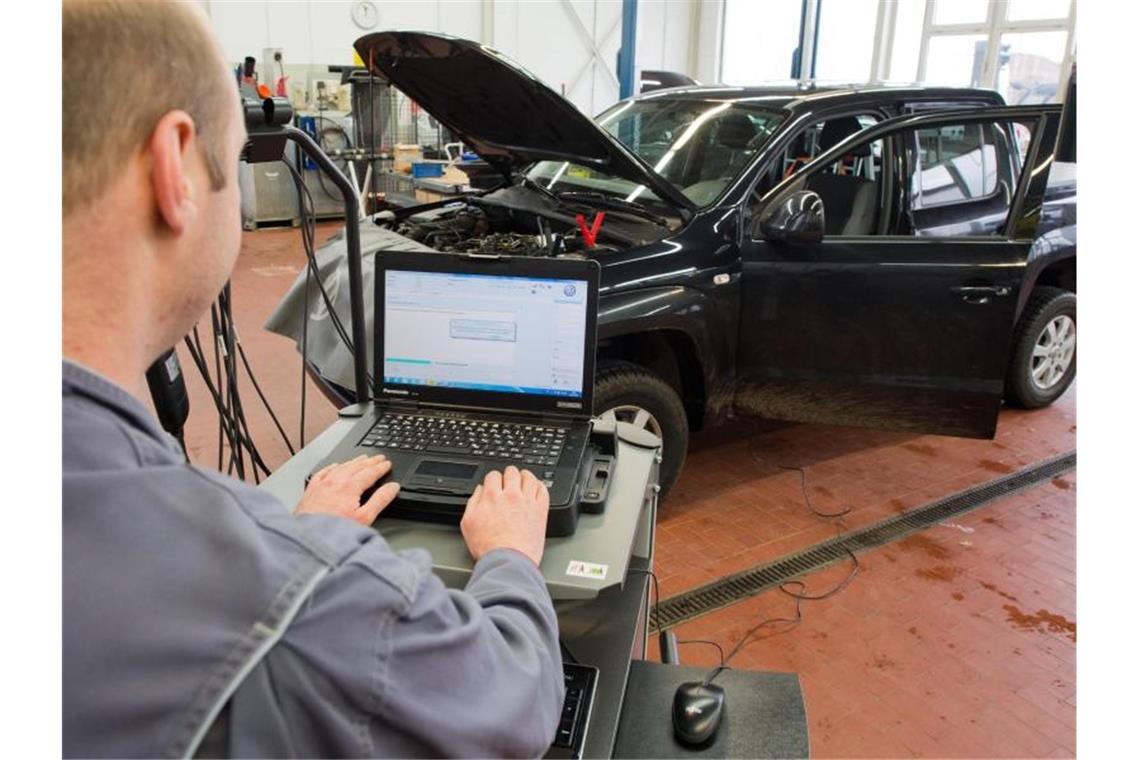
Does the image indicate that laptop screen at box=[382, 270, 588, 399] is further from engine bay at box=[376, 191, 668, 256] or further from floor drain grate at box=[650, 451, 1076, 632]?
floor drain grate at box=[650, 451, 1076, 632]

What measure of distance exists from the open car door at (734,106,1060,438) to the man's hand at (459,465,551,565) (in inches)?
83.7

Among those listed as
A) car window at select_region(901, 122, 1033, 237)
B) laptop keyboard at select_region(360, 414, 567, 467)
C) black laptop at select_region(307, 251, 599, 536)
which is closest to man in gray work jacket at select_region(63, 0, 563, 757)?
laptop keyboard at select_region(360, 414, 567, 467)

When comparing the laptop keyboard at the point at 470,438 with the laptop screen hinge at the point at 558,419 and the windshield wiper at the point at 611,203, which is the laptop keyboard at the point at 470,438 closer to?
the laptop screen hinge at the point at 558,419

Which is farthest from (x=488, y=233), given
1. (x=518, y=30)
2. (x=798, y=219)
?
(x=518, y=30)

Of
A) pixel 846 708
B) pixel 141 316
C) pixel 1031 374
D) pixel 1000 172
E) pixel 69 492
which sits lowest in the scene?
pixel 846 708

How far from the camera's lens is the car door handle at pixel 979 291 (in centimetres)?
332

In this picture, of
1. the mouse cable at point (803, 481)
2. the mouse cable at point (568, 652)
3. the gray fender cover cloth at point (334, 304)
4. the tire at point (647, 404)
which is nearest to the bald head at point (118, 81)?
the mouse cable at point (568, 652)

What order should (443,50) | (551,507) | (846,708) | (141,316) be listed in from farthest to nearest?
(443,50) → (846,708) → (551,507) → (141,316)

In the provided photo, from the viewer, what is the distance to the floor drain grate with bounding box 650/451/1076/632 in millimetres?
2842

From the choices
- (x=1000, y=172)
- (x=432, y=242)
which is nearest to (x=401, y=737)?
Answer: (x=432, y=242)

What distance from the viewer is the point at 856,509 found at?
11.7 ft

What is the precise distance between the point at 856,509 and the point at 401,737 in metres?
3.07

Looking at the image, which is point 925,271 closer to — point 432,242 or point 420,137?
point 432,242

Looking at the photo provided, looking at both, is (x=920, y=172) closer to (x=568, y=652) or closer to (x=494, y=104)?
(x=494, y=104)
